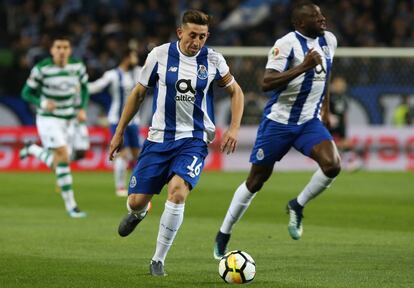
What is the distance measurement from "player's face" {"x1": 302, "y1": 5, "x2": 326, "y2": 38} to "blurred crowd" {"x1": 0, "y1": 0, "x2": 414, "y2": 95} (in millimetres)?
13727

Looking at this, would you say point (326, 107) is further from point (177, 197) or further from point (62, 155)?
point (62, 155)

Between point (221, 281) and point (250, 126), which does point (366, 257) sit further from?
point (250, 126)

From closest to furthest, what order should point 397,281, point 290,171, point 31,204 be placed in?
point 397,281
point 31,204
point 290,171

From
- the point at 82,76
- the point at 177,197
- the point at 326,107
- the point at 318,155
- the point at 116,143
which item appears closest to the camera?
the point at 177,197

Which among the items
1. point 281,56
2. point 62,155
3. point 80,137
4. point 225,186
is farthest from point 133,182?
point 225,186

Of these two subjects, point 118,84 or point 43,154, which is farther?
point 118,84

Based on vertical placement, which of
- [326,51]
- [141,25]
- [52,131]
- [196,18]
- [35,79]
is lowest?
[141,25]

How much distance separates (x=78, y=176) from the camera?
70.0 feet

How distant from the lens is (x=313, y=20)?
10070 millimetres

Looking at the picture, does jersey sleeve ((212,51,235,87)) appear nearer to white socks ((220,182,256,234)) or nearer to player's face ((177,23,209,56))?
player's face ((177,23,209,56))

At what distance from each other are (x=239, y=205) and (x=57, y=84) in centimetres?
551

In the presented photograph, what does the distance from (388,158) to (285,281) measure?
15.9m

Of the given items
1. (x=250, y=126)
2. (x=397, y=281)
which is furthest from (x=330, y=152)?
(x=250, y=126)

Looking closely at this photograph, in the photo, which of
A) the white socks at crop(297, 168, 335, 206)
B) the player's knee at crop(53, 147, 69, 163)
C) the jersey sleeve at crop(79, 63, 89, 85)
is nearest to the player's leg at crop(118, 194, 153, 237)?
the white socks at crop(297, 168, 335, 206)
